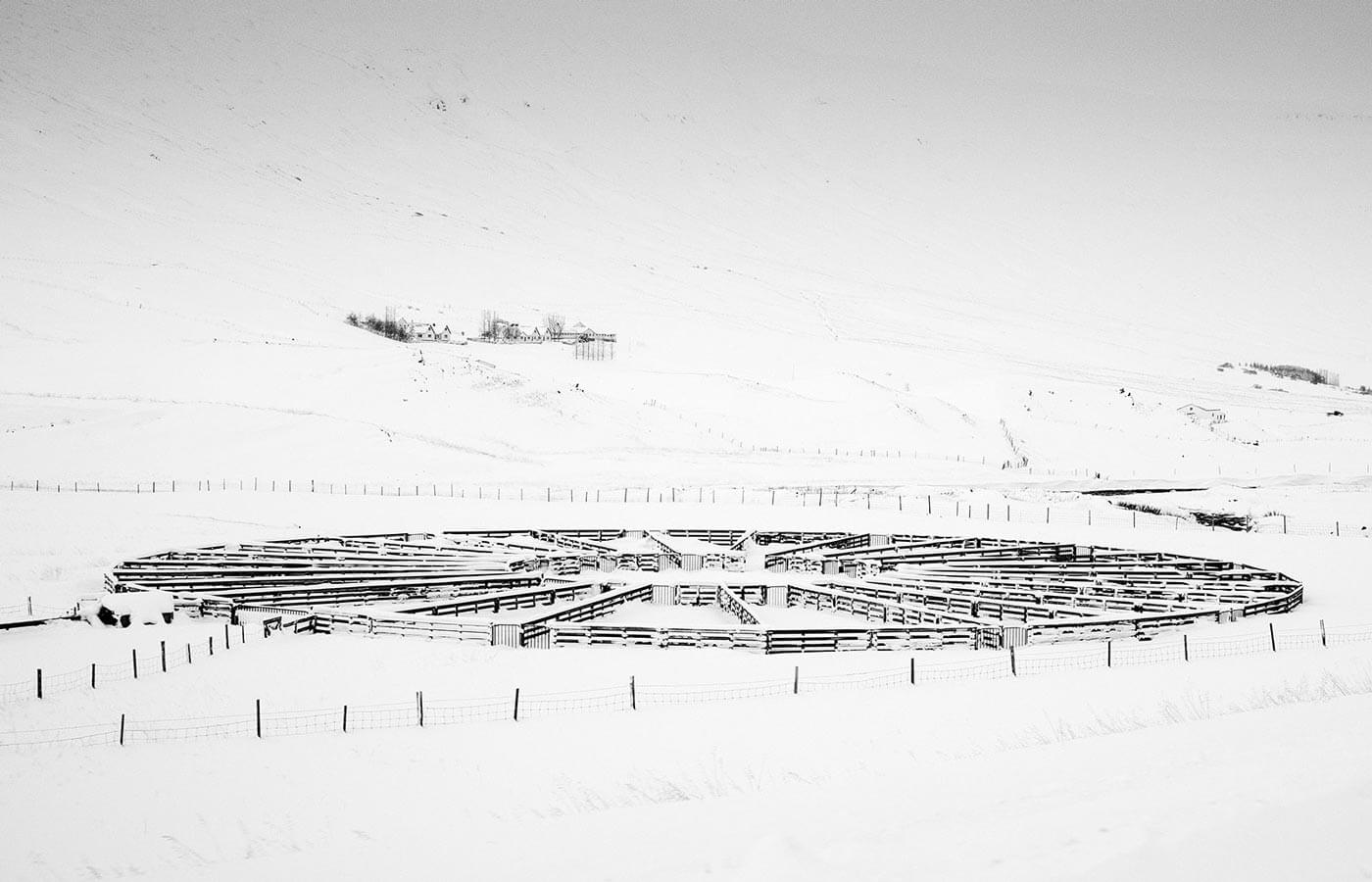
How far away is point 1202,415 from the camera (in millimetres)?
79625

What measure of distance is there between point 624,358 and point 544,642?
74.8m

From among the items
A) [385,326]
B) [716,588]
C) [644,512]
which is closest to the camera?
[716,588]

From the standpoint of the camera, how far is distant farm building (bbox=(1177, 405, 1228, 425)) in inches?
3081

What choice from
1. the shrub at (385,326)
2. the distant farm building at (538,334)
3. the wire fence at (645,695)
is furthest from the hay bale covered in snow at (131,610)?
the distant farm building at (538,334)

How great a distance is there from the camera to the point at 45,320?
264 feet

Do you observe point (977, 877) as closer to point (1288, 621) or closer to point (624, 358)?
point (1288, 621)

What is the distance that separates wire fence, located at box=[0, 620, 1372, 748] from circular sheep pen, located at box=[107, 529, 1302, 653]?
1.52 m

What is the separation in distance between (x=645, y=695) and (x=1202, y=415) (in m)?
72.1

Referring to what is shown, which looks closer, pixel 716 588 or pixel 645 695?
pixel 645 695

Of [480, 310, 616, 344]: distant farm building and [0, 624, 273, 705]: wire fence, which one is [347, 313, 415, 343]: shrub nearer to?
[480, 310, 616, 344]: distant farm building

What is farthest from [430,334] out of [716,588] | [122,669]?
[122,669]

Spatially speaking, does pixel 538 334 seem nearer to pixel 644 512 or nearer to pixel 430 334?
pixel 430 334

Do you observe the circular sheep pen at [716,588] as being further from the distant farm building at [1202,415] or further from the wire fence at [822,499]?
the distant farm building at [1202,415]

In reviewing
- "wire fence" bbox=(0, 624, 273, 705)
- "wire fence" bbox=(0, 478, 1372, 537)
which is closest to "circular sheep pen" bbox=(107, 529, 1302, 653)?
"wire fence" bbox=(0, 624, 273, 705)
